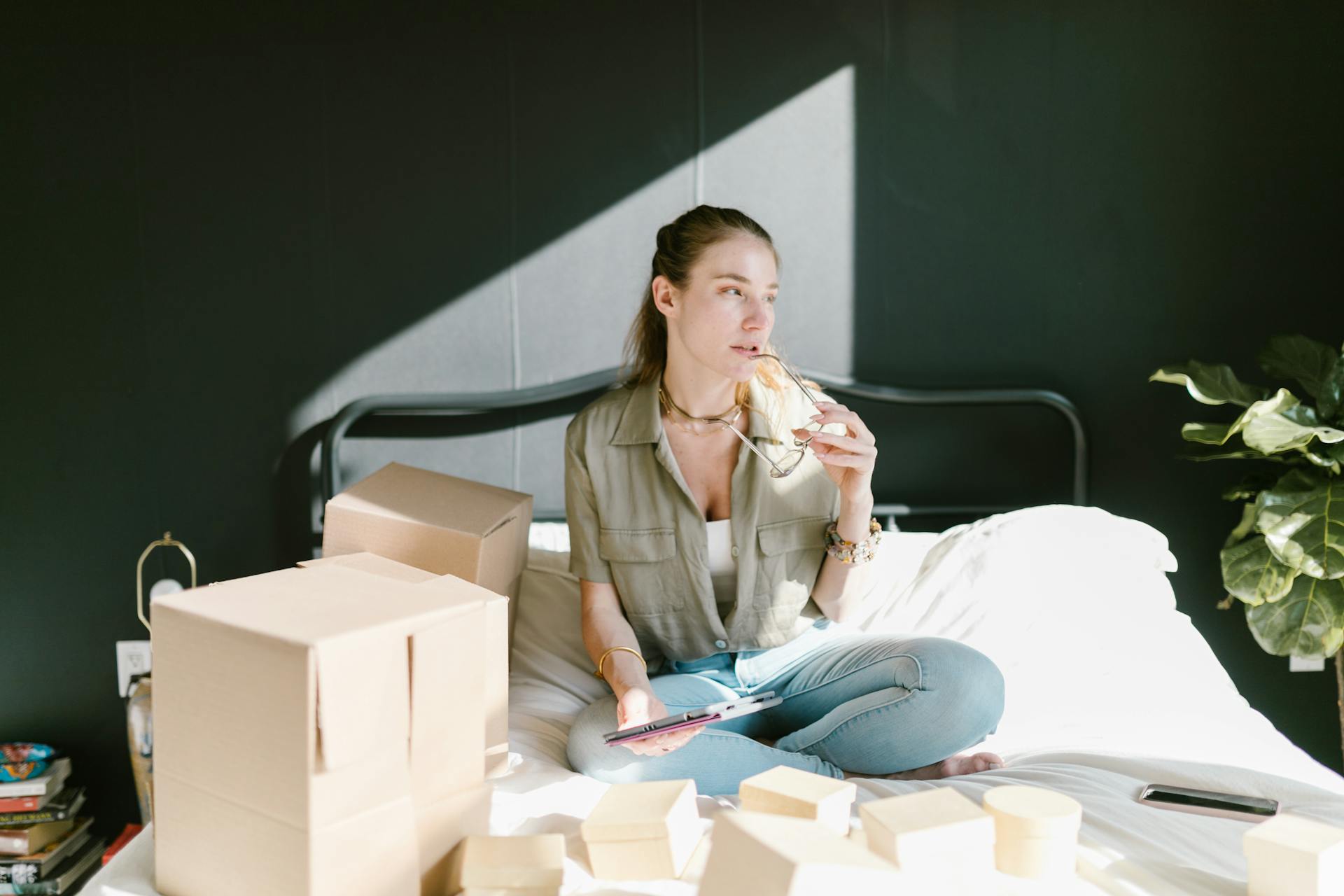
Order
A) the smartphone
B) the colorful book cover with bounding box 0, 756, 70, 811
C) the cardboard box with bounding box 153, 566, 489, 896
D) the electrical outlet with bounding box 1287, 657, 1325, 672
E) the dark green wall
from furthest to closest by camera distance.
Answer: the electrical outlet with bounding box 1287, 657, 1325, 672 → the dark green wall → the colorful book cover with bounding box 0, 756, 70, 811 → the smartphone → the cardboard box with bounding box 153, 566, 489, 896

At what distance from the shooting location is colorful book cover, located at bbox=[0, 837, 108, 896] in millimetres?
1931

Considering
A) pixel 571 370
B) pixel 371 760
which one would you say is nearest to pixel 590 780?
pixel 371 760

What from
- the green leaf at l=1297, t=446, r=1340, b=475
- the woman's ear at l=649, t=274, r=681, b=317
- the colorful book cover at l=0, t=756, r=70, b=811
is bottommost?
the colorful book cover at l=0, t=756, r=70, b=811

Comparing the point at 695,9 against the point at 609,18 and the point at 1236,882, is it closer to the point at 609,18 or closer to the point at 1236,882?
the point at 609,18

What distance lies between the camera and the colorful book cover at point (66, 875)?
6.33ft

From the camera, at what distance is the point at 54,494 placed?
2.19m

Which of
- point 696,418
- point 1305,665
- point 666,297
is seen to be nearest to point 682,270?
point 666,297

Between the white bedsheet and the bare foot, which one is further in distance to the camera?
the bare foot

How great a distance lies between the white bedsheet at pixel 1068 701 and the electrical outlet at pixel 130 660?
0.95m

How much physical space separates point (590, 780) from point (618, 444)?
1.75 feet

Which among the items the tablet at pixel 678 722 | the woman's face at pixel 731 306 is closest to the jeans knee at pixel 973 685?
the tablet at pixel 678 722

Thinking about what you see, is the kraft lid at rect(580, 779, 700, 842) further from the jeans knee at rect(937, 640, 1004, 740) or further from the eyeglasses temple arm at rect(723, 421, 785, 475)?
the eyeglasses temple arm at rect(723, 421, 785, 475)

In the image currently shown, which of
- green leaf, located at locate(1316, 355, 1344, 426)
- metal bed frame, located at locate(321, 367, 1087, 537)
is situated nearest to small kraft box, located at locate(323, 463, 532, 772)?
metal bed frame, located at locate(321, 367, 1087, 537)

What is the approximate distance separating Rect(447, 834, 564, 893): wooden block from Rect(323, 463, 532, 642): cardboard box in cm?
58
